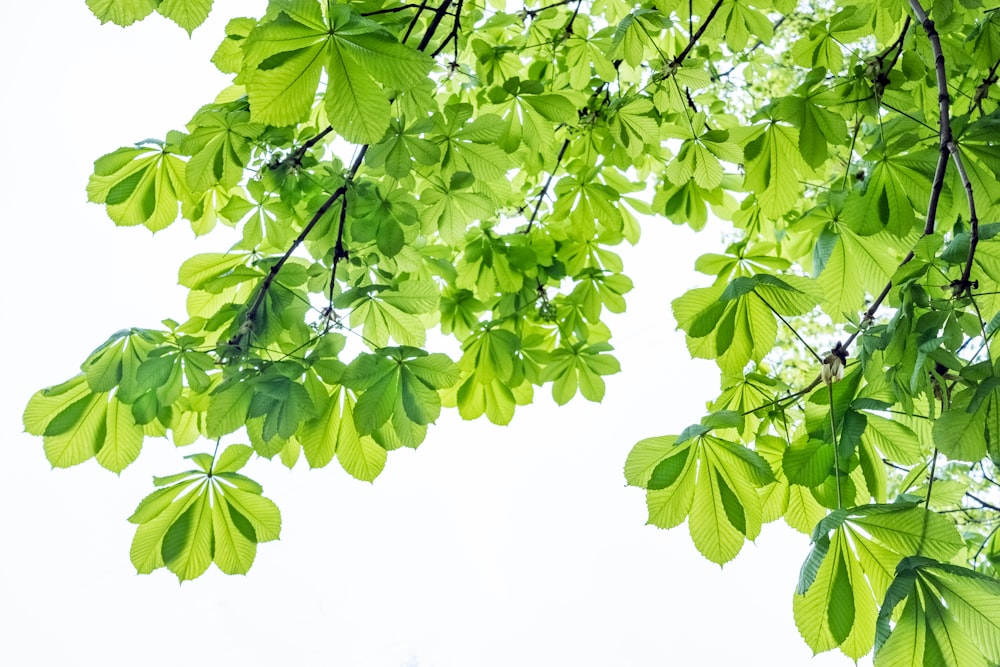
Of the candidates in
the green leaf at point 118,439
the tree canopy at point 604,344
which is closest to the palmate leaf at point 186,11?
the tree canopy at point 604,344

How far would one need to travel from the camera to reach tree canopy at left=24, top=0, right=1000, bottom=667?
70 centimetres

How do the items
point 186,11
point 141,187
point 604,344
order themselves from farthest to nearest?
point 604,344 → point 141,187 → point 186,11

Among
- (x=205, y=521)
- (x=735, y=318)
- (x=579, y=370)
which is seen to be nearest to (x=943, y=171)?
(x=735, y=318)

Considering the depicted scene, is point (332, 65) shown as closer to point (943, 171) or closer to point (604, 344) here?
point (943, 171)

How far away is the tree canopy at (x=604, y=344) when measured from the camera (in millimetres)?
697

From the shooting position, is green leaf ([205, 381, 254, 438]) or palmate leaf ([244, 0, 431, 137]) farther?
green leaf ([205, 381, 254, 438])

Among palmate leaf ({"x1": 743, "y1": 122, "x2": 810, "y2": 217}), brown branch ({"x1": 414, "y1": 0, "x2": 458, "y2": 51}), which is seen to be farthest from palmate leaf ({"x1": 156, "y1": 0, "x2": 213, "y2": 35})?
palmate leaf ({"x1": 743, "y1": 122, "x2": 810, "y2": 217})

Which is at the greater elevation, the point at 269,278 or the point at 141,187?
the point at 141,187

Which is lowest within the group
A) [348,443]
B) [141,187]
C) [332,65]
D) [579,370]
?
[348,443]

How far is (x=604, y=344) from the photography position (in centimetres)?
160

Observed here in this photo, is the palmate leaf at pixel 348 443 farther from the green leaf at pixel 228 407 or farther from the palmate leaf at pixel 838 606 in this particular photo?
the palmate leaf at pixel 838 606

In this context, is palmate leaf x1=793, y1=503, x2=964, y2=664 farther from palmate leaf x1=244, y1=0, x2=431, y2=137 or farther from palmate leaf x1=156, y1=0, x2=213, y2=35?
palmate leaf x1=156, y1=0, x2=213, y2=35

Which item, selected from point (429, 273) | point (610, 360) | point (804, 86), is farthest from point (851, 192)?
point (429, 273)

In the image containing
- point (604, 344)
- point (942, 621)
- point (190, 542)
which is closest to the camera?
point (942, 621)
